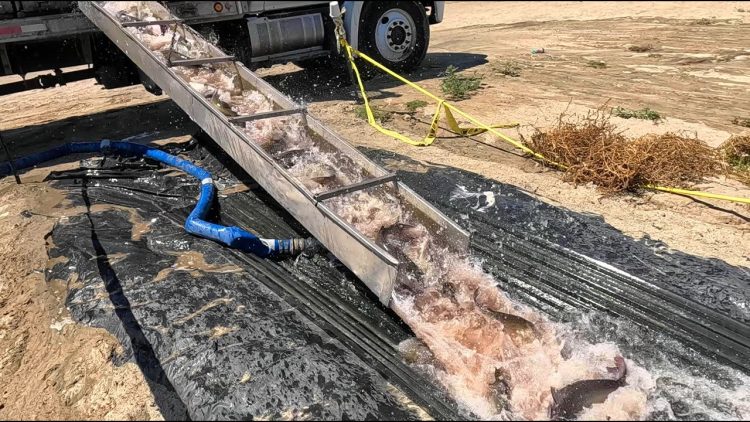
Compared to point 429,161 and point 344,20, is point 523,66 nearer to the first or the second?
point 344,20

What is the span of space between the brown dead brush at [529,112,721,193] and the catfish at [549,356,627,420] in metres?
2.63

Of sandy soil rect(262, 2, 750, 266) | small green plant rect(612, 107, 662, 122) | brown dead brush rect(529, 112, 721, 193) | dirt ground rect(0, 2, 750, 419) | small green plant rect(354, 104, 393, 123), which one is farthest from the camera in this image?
small green plant rect(354, 104, 393, 123)

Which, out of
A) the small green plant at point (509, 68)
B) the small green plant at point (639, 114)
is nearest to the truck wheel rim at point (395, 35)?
the small green plant at point (509, 68)

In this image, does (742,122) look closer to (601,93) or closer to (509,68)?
(601,93)

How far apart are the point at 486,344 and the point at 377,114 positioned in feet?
16.3

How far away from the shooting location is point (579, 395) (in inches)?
116

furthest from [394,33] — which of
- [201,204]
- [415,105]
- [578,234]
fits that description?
[578,234]

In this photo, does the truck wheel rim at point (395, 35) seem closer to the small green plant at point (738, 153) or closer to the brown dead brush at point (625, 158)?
the brown dead brush at point (625, 158)

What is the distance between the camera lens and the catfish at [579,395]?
2.86 metres

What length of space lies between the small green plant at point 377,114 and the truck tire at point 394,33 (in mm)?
1950

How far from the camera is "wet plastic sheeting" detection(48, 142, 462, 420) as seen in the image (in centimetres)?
296

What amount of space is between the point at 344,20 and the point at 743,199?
21.5ft

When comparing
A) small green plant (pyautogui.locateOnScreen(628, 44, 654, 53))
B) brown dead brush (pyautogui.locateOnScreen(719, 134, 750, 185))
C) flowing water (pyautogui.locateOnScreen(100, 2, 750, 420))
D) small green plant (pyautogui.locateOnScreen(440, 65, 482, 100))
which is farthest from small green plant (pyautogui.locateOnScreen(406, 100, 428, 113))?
small green plant (pyautogui.locateOnScreen(628, 44, 654, 53))

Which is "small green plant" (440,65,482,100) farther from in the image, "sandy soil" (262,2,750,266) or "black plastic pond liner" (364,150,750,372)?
"black plastic pond liner" (364,150,750,372)
